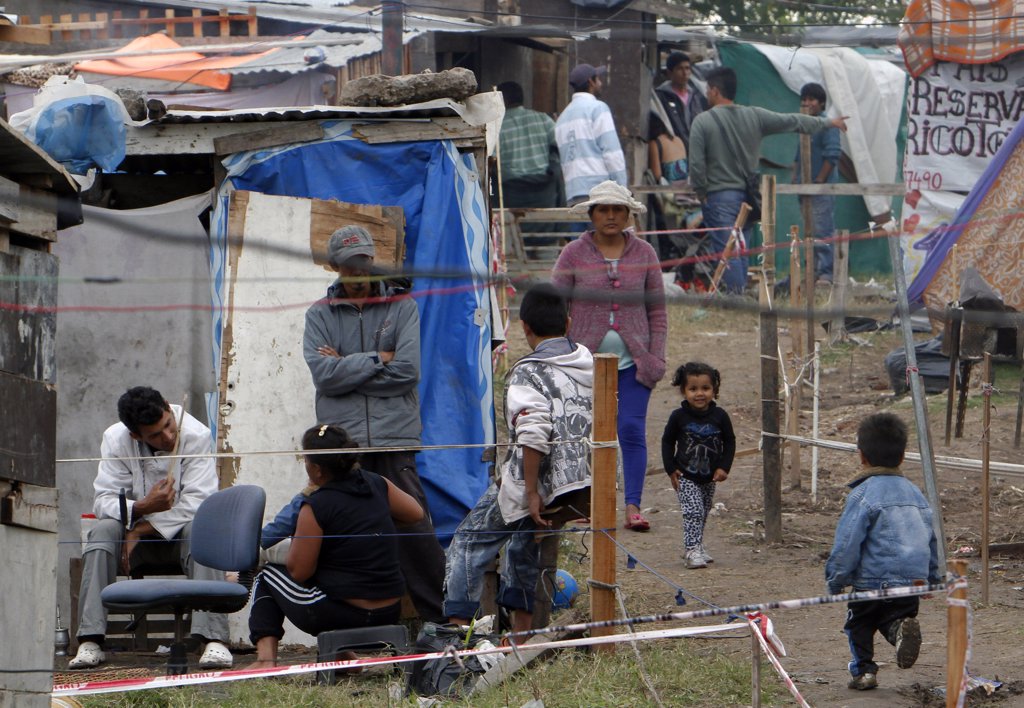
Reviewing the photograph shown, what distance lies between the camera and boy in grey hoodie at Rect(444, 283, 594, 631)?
564 cm

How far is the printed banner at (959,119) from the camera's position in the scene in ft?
39.9

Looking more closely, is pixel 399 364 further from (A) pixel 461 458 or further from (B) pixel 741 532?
(B) pixel 741 532

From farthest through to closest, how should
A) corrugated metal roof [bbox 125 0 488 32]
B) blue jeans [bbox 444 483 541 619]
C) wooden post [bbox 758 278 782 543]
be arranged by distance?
1. corrugated metal roof [bbox 125 0 488 32]
2. wooden post [bbox 758 278 782 543]
3. blue jeans [bbox 444 483 541 619]

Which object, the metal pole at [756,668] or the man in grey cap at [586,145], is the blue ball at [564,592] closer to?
the metal pole at [756,668]

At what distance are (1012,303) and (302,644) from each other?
21.4ft

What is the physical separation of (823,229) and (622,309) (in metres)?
7.85

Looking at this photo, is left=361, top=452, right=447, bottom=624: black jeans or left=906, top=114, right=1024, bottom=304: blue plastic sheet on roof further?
left=906, top=114, right=1024, bottom=304: blue plastic sheet on roof

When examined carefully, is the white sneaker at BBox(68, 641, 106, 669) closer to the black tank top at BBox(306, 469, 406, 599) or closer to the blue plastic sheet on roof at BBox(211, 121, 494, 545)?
the black tank top at BBox(306, 469, 406, 599)

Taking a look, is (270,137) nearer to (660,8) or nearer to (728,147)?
(728,147)

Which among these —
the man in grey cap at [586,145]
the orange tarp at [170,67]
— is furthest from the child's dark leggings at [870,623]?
the orange tarp at [170,67]

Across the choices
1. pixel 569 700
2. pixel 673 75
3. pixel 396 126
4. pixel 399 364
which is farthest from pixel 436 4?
pixel 569 700

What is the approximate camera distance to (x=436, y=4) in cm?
1565

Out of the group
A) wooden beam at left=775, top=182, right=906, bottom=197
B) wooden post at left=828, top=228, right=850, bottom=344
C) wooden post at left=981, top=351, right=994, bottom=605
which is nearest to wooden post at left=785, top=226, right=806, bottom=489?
wooden beam at left=775, top=182, right=906, bottom=197

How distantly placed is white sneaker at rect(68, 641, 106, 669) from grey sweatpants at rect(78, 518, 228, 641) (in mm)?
53
